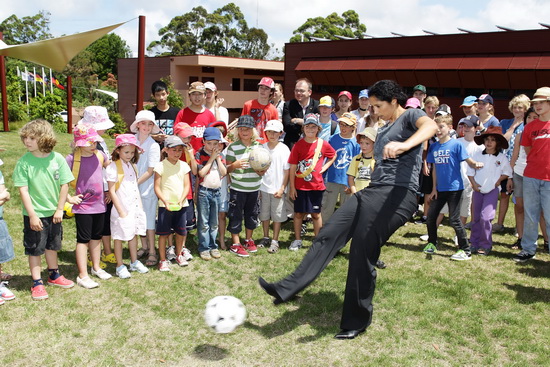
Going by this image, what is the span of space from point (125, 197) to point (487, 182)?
16.0 feet

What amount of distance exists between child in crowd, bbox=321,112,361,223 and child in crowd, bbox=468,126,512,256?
68.9 inches

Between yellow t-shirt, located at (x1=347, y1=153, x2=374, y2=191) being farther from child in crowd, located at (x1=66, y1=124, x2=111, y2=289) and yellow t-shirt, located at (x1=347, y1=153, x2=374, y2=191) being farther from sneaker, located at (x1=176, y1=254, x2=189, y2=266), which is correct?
child in crowd, located at (x1=66, y1=124, x2=111, y2=289)

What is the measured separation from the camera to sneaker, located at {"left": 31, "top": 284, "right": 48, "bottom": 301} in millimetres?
4678

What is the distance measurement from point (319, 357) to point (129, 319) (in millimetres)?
1824

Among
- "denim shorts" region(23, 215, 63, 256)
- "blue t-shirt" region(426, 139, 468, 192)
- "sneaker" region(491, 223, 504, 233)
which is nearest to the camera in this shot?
"denim shorts" region(23, 215, 63, 256)

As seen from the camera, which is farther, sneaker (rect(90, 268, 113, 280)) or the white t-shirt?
the white t-shirt

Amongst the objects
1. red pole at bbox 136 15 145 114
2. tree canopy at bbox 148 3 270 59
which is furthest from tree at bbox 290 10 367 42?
red pole at bbox 136 15 145 114

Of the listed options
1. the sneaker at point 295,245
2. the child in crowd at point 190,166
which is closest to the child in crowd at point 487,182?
the sneaker at point 295,245

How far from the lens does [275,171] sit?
21.4 ft

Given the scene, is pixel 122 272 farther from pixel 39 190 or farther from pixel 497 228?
pixel 497 228

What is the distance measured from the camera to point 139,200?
18.2 ft

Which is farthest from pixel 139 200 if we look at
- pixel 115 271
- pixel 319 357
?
pixel 319 357

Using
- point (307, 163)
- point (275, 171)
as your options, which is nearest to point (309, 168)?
point (307, 163)

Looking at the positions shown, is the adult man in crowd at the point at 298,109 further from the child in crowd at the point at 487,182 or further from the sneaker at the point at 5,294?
the sneaker at the point at 5,294
